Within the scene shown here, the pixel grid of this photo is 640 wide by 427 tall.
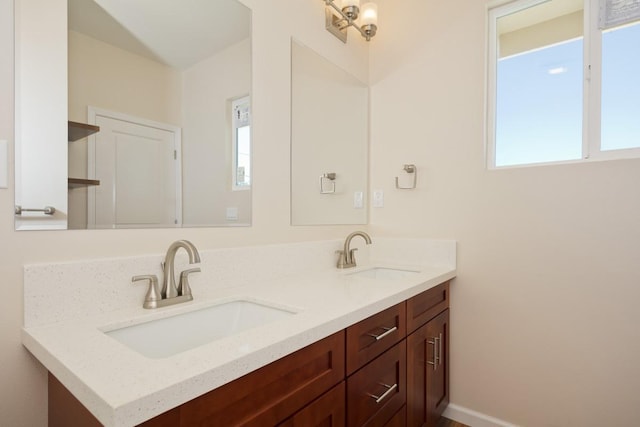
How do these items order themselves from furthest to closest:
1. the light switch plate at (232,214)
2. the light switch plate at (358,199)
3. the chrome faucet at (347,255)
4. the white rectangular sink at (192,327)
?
1. the light switch plate at (358,199)
2. the chrome faucet at (347,255)
3. the light switch plate at (232,214)
4. the white rectangular sink at (192,327)

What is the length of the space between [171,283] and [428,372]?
47.8 inches

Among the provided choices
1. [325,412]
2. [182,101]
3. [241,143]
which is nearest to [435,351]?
[325,412]

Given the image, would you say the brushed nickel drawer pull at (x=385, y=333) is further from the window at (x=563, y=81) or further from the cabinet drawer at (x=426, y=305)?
the window at (x=563, y=81)

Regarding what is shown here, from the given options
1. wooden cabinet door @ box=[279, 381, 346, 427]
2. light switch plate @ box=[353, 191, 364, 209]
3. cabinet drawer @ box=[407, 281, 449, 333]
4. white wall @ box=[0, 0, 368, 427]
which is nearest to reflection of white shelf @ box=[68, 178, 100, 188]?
white wall @ box=[0, 0, 368, 427]

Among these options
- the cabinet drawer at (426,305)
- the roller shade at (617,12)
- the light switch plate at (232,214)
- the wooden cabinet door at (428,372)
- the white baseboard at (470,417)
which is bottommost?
the white baseboard at (470,417)

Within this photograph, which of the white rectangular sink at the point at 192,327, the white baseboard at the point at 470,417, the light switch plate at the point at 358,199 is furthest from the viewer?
the light switch plate at the point at 358,199

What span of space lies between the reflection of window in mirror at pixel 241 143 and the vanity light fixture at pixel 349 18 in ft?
2.75

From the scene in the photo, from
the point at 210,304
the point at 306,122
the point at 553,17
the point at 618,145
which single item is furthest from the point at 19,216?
the point at 553,17

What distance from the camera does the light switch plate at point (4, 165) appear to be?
798mm

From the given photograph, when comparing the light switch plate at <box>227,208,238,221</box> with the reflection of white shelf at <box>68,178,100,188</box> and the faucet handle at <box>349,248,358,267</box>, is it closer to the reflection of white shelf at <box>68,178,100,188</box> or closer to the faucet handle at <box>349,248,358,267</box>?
the reflection of white shelf at <box>68,178,100,188</box>

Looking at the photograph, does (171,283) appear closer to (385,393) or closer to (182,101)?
(182,101)

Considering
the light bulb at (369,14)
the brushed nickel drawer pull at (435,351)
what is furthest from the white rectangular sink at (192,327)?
the light bulb at (369,14)

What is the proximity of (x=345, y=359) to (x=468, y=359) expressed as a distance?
1.15m

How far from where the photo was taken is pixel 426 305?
1.52 metres
